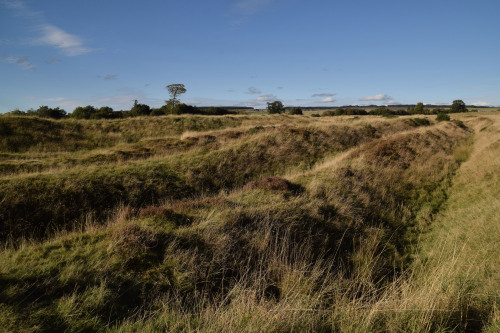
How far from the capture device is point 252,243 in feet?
23.4

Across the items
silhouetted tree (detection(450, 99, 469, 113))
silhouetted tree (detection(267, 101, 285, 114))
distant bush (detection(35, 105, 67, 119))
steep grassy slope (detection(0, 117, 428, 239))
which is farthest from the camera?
Answer: silhouetted tree (detection(450, 99, 469, 113))

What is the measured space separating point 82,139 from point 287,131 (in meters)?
21.0

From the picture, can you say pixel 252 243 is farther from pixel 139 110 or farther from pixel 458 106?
pixel 458 106

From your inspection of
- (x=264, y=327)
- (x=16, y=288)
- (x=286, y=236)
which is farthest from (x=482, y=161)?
(x=16, y=288)

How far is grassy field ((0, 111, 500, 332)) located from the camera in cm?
406

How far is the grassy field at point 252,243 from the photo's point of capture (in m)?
4.06

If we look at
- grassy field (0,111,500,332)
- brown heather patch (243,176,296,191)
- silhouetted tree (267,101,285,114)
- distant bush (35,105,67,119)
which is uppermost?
silhouetted tree (267,101,285,114)

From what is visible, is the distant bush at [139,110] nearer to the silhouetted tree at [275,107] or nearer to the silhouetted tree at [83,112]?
the silhouetted tree at [83,112]

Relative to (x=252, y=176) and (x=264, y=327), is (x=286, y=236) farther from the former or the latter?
(x=252, y=176)

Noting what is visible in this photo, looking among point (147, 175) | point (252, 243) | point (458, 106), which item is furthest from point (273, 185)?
point (458, 106)

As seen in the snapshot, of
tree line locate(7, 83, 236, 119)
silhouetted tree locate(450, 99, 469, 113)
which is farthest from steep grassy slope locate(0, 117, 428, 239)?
silhouetted tree locate(450, 99, 469, 113)

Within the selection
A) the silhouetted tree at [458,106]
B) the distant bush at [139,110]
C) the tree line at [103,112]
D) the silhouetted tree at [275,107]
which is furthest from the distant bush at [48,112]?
the silhouetted tree at [458,106]

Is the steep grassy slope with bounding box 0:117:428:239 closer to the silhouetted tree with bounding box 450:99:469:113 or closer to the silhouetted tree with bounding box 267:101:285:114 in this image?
the silhouetted tree with bounding box 267:101:285:114

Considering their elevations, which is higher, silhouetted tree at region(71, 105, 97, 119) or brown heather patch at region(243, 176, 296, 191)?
silhouetted tree at region(71, 105, 97, 119)
